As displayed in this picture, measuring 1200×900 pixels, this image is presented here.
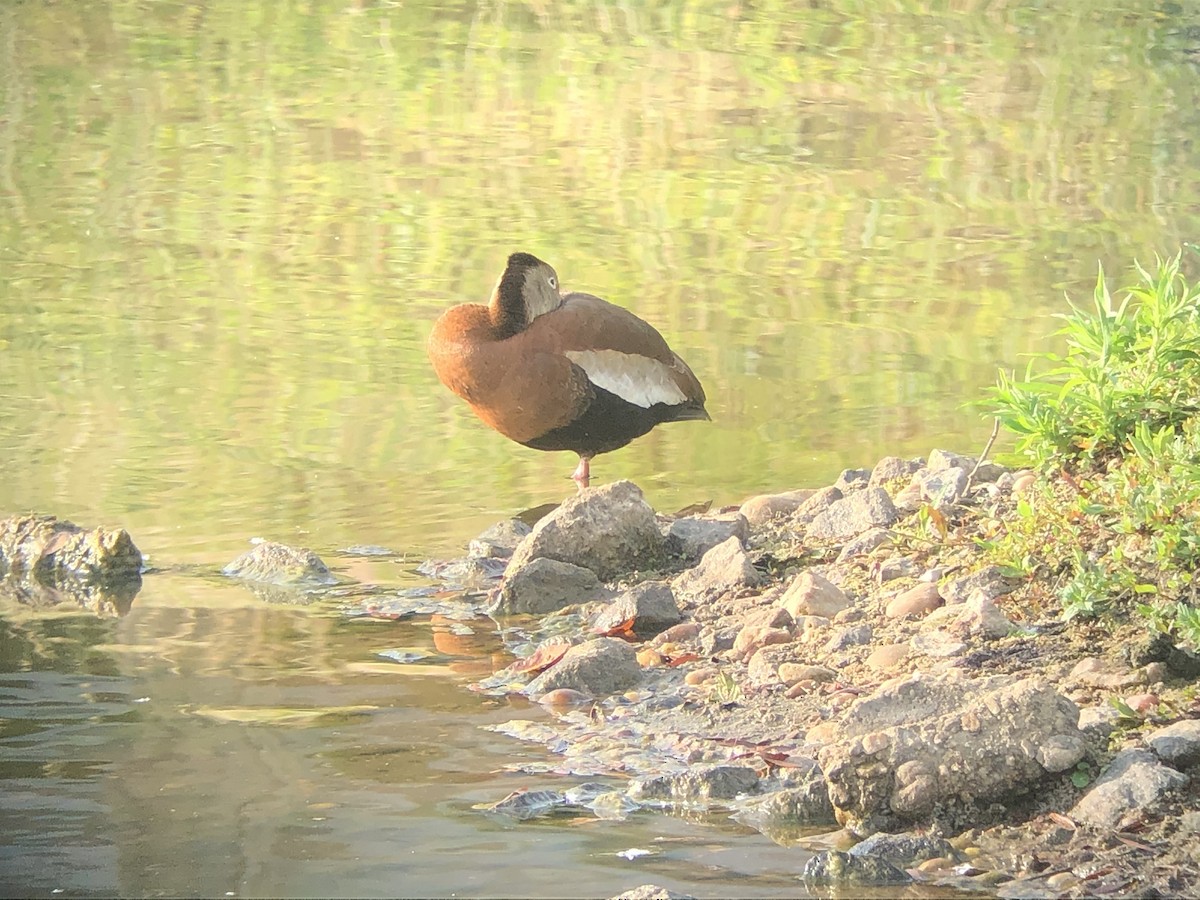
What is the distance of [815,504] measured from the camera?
627 cm

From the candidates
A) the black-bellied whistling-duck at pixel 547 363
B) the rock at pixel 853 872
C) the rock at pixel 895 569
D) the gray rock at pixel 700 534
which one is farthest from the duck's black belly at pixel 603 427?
the rock at pixel 853 872

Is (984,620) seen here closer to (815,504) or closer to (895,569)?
(895,569)

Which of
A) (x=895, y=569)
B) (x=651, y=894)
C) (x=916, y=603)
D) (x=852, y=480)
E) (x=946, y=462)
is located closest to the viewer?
(x=651, y=894)

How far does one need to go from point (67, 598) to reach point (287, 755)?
1.80 meters

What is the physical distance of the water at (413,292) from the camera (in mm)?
4098

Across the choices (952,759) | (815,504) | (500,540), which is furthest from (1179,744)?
(500,540)

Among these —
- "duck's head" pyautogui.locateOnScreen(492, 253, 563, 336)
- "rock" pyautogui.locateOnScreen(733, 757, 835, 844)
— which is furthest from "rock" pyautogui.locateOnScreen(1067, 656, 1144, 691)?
"duck's head" pyautogui.locateOnScreen(492, 253, 563, 336)

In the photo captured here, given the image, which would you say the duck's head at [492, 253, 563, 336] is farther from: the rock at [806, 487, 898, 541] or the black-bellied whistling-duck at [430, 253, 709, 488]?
the rock at [806, 487, 898, 541]

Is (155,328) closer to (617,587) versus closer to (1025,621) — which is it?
(617,587)

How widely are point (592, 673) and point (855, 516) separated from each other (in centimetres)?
137

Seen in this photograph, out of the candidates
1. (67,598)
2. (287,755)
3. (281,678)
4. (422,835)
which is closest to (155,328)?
(67,598)

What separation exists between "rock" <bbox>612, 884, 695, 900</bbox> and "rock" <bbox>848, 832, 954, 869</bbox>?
40 centimetres

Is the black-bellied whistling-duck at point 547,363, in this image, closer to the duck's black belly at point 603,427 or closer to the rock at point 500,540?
the duck's black belly at point 603,427

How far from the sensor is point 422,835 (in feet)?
12.5
